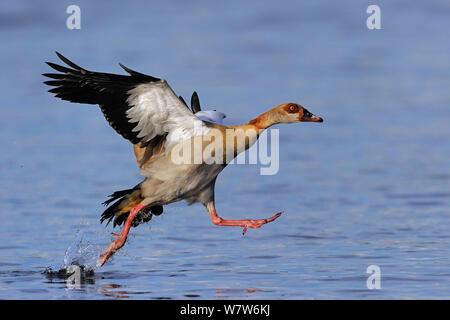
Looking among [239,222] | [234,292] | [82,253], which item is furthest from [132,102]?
[234,292]

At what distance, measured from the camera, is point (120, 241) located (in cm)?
1119

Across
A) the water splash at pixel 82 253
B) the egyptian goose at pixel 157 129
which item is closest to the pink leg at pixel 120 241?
the egyptian goose at pixel 157 129

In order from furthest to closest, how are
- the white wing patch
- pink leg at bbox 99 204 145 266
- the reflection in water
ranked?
pink leg at bbox 99 204 145 266 < the white wing patch < the reflection in water

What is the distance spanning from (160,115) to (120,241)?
1514 mm

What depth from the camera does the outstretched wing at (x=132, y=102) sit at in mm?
10500

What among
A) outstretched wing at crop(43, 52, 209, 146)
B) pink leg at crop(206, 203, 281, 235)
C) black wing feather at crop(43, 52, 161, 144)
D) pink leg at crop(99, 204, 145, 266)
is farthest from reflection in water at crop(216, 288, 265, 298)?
black wing feather at crop(43, 52, 161, 144)

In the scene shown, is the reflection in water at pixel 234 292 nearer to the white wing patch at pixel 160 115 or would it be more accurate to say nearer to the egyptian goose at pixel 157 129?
the egyptian goose at pixel 157 129

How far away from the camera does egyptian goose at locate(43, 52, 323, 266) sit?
10555 mm

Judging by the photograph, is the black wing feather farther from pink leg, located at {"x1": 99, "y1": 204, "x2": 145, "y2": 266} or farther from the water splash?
the water splash

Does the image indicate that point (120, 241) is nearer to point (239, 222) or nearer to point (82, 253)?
point (82, 253)

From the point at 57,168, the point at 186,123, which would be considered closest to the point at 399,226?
the point at 186,123

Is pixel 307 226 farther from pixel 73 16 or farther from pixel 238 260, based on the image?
pixel 73 16

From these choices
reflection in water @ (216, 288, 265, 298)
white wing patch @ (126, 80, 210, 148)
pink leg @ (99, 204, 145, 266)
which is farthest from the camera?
pink leg @ (99, 204, 145, 266)
